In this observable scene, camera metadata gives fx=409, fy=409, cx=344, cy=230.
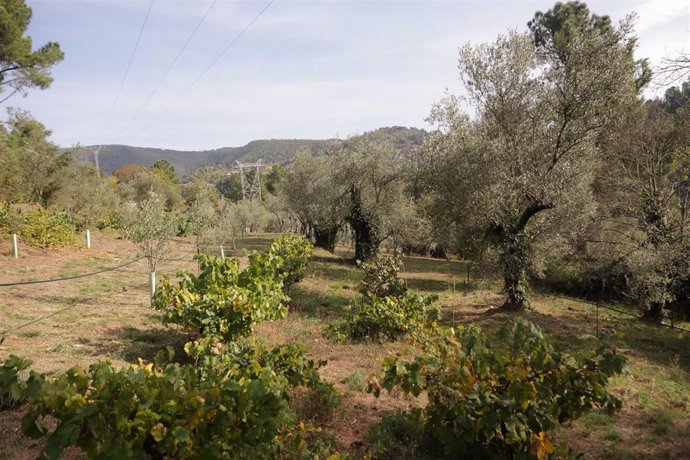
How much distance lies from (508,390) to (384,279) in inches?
347

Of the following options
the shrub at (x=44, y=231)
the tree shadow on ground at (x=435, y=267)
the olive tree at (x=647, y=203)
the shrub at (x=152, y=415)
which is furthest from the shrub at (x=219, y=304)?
the tree shadow on ground at (x=435, y=267)

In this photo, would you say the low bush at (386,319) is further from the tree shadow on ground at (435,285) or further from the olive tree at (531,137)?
the tree shadow on ground at (435,285)

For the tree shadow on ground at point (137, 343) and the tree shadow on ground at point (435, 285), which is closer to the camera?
the tree shadow on ground at point (137, 343)

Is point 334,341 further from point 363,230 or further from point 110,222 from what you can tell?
point 110,222

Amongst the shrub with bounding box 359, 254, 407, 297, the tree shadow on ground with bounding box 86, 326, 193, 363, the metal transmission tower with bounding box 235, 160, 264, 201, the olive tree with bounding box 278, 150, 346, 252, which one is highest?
the metal transmission tower with bounding box 235, 160, 264, 201

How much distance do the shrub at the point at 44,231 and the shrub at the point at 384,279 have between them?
1517 cm

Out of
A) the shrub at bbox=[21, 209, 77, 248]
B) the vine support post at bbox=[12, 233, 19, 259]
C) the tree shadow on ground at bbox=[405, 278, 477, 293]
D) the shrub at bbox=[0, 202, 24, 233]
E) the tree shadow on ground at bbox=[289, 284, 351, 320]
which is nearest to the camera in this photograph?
the tree shadow on ground at bbox=[289, 284, 351, 320]

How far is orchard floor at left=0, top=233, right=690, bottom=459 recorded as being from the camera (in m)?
5.38

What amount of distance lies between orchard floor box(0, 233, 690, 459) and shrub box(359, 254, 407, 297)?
1496 mm

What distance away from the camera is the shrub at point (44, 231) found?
18.1 metres

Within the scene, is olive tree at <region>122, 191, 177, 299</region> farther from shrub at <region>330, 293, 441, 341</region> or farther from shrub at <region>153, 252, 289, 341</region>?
shrub at <region>330, 293, 441, 341</region>

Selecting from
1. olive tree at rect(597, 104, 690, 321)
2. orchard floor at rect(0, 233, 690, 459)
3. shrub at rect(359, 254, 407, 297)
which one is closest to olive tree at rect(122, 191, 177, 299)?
orchard floor at rect(0, 233, 690, 459)

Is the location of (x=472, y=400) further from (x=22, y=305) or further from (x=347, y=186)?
(x=347, y=186)

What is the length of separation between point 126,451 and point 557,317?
45.1 feet
